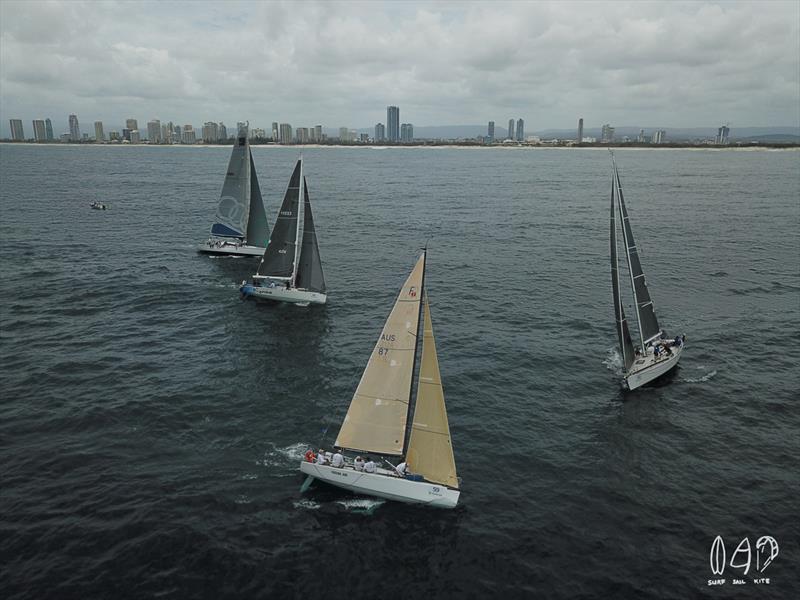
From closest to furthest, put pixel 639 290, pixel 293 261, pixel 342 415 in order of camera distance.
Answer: pixel 342 415 → pixel 639 290 → pixel 293 261

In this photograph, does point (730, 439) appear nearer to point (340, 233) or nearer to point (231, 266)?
point (231, 266)

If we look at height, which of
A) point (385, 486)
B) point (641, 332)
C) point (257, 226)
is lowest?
point (385, 486)

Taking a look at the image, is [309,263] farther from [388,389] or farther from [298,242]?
[388,389]

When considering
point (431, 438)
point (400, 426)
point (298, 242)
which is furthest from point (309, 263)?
point (431, 438)

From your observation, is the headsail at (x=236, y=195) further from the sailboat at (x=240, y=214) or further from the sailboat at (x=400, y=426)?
the sailboat at (x=400, y=426)

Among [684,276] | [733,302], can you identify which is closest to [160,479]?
[733,302]

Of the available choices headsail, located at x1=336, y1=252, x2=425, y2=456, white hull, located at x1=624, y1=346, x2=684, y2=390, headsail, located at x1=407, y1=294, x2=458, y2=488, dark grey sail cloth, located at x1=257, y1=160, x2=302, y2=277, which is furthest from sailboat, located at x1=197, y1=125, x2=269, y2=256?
headsail, located at x1=407, y1=294, x2=458, y2=488

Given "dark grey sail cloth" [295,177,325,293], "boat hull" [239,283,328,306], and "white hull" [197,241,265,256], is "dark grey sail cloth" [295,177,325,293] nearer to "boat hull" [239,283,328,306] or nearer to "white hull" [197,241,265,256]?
"boat hull" [239,283,328,306]
